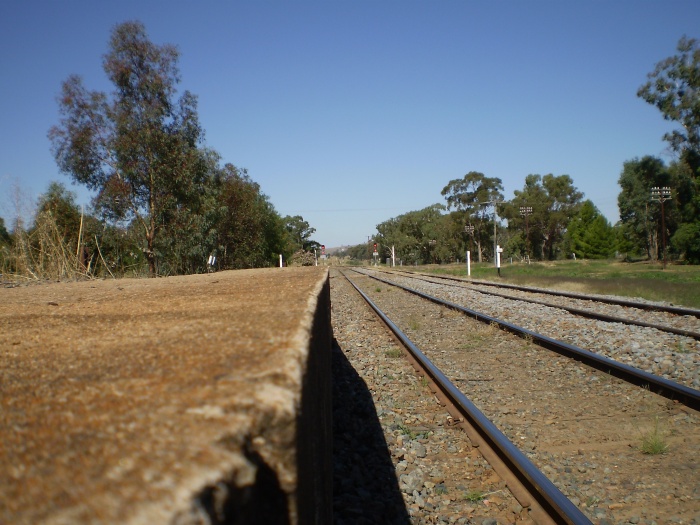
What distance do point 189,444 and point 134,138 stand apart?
22.5m

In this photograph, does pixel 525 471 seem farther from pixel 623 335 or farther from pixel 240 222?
pixel 240 222

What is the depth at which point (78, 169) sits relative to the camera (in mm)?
21062

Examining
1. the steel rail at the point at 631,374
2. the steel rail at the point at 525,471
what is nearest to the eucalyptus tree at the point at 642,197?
the steel rail at the point at 631,374


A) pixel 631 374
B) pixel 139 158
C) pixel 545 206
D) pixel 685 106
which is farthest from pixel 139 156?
pixel 545 206

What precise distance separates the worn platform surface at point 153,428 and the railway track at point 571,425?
225 cm

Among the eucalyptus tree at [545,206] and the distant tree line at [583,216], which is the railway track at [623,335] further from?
the eucalyptus tree at [545,206]

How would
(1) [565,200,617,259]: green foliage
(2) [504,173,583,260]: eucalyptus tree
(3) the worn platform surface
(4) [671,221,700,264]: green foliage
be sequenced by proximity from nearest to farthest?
(3) the worn platform surface → (4) [671,221,700,264]: green foliage → (2) [504,173,583,260]: eucalyptus tree → (1) [565,200,617,259]: green foliage

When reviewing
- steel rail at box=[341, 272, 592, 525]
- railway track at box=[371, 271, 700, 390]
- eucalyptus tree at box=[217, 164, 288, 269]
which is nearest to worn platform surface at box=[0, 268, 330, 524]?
steel rail at box=[341, 272, 592, 525]

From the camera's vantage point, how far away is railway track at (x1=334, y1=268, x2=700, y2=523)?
10.2ft

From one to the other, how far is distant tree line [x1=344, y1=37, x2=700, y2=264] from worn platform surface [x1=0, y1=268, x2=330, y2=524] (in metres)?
46.6

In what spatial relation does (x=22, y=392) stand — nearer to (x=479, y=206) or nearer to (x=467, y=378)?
(x=467, y=378)

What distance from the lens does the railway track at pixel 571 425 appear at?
311cm

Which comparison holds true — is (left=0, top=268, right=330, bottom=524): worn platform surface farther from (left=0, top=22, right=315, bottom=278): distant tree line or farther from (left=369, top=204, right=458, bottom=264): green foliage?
(left=369, top=204, right=458, bottom=264): green foliage

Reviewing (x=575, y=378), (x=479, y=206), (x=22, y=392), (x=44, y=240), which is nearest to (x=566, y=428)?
(x=575, y=378)
